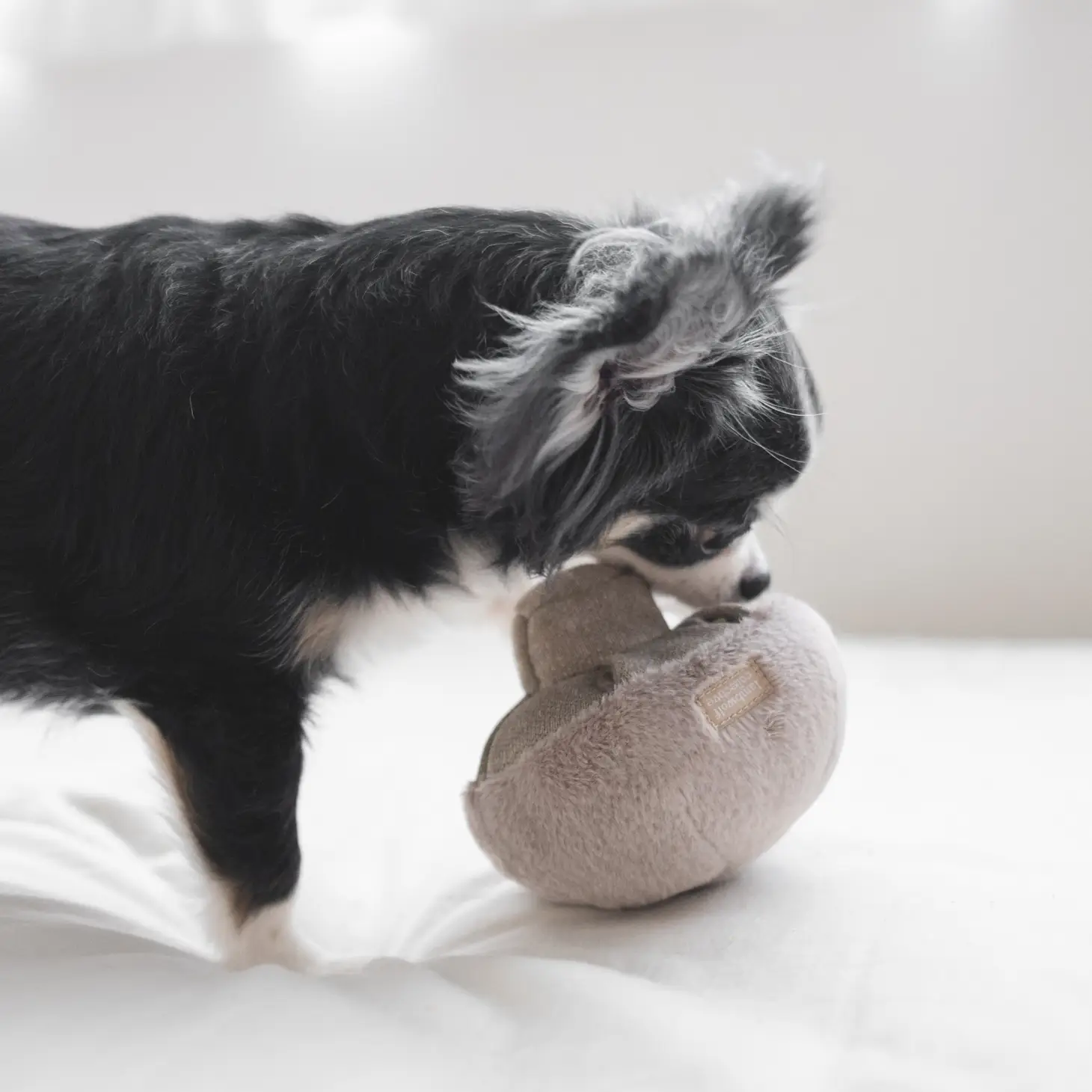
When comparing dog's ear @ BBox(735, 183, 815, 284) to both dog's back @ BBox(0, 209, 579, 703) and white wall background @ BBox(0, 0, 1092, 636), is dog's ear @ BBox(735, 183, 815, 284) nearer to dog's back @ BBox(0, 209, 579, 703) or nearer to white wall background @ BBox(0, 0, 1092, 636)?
Result: dog's back @ BBox(0, 209, 579, 703)

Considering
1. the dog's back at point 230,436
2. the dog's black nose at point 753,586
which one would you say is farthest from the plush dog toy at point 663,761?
the dog's back at point 230,436

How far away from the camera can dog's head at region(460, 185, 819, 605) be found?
959 mm

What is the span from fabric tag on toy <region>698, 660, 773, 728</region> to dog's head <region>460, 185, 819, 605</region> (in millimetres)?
156

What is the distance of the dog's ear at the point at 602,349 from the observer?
3.11 ft

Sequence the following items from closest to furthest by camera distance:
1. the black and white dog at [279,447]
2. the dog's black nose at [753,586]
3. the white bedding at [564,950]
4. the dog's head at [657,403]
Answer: the white bedding at [564,950] < the dog's head at [657,403] < the black and white dog at [279,447] < the dog's black nose at [753,586]

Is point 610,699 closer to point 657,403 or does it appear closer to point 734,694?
point 734,694

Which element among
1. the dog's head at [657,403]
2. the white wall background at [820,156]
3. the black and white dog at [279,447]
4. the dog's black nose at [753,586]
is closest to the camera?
the dog's head at [657,403]

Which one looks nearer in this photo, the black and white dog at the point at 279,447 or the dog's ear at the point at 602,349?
the dog's ear at the point at 602,349

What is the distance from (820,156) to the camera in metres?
2.46

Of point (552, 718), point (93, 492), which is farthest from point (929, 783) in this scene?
point (93, 492)

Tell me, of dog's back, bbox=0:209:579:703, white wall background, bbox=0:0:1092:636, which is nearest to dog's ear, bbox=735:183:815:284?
dog's back, bbox=0:209:579:703

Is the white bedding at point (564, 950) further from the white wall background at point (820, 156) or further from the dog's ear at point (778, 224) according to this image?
the white wall background at point (820, 156)

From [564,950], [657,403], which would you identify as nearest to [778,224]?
[657,403]

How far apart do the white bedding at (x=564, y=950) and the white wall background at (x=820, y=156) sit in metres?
0.86
